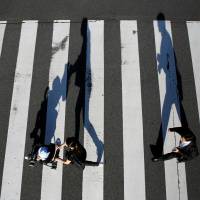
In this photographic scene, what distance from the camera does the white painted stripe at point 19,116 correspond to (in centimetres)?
926

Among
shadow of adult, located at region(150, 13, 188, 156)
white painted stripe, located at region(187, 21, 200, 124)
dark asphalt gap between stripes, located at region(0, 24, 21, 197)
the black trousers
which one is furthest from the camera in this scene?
white painted stripe, located at region(187, 21, 200, 124)

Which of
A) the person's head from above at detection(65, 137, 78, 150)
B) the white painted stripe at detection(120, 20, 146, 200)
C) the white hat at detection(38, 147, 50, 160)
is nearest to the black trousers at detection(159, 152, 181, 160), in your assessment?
the white painted stripe at detection(120, 20, 146, 200)

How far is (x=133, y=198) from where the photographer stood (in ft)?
29.5

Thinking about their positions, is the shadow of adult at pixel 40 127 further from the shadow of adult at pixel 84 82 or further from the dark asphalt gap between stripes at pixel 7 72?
the shadow of adult at pixel 84 82

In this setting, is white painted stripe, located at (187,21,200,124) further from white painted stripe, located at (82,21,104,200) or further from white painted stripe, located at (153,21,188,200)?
white painted stripe, located at (82,21,104,200)

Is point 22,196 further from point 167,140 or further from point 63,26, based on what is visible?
point 63,26

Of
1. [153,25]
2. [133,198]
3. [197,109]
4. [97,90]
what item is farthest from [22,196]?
[153,25]

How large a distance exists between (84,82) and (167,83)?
97.9 inches

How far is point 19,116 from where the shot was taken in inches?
396

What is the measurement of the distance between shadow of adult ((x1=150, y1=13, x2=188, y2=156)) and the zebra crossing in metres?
0.03

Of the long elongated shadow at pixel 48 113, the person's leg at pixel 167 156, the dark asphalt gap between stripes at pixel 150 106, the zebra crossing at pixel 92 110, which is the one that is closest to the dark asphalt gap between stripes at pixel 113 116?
the zebra crossing at pixel 92 110

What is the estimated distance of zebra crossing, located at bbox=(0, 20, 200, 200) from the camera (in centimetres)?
914

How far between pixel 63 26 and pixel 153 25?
2.95 metres

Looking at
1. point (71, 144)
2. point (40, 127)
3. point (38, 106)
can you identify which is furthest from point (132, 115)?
point (38, 106)
